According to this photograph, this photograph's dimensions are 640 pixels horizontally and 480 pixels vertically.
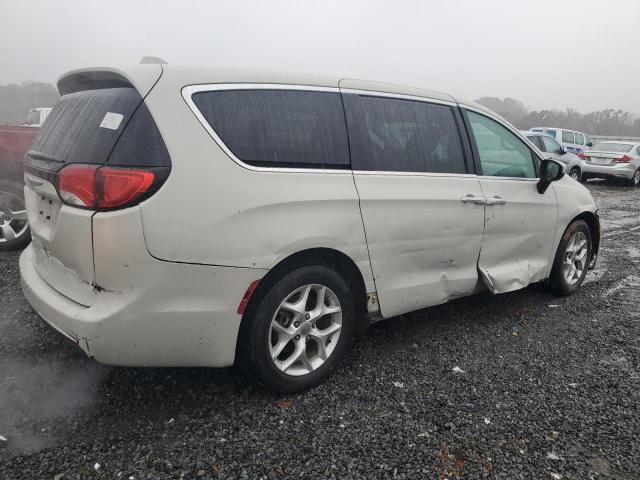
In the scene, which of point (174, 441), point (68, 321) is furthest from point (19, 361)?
point (174, 441)

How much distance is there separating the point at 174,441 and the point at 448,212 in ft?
7.00

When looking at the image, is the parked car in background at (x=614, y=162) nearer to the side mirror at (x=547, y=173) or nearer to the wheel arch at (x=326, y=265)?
the side mirror at (x=547, y=173)

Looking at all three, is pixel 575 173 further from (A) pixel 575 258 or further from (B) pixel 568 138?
(A) pixel 575 258

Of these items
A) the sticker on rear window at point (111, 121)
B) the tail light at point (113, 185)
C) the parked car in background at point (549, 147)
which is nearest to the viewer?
the tail light at point (113, 185)

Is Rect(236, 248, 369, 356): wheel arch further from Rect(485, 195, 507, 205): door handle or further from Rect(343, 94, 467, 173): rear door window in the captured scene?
Rect(485, 195, 507, 205): door handle

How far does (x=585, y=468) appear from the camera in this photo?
2.21 m

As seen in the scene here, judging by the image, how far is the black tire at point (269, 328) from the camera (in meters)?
2.43

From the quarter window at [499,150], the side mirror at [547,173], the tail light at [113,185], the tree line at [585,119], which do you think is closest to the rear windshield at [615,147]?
the side mirror at [547,173]

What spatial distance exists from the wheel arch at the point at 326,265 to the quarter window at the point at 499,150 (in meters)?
1.42

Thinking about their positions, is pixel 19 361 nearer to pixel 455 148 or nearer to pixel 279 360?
A: pixel 279 360

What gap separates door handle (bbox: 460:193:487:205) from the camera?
329cm

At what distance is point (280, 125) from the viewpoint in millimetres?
2549

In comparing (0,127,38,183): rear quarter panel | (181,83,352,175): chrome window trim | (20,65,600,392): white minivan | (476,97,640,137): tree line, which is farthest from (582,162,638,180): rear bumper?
(476,97,640,137): tree line

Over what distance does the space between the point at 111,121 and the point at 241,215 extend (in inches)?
29.2
